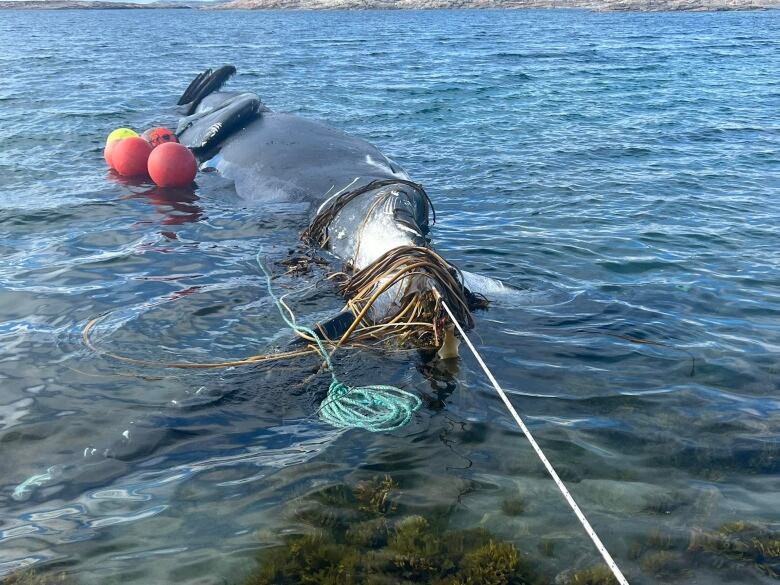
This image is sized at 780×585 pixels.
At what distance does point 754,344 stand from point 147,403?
512 cm

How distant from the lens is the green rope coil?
202 inches

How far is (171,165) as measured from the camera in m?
10.7

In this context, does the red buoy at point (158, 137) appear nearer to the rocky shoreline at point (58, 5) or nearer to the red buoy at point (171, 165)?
the red buoy at point (171, 165)

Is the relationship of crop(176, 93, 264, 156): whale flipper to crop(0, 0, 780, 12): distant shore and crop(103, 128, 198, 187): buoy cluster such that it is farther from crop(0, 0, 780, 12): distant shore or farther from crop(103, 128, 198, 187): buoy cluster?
crop(0, 0, 780, 12): distant shore

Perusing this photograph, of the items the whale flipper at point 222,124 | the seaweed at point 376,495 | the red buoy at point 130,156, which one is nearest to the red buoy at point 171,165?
the red buoy at point 130,156

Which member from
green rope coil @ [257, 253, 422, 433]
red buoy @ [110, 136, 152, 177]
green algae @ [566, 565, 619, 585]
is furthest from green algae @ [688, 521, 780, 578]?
red buoy @ [110, 136, 152, 177]

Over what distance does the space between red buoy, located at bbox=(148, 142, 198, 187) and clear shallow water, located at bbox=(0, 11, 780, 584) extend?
25 centimetres

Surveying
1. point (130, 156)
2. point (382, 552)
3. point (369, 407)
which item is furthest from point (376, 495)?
point (130, 156)

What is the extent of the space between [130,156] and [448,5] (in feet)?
370

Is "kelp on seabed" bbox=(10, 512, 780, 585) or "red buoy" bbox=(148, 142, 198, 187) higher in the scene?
"red buoy" bbox=(148, 142, 198, 187)

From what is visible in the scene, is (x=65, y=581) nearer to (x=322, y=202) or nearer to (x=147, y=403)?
(x=147, y=403)

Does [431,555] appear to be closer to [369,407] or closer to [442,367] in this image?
[369,407]

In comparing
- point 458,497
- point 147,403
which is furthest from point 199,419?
point 458,497

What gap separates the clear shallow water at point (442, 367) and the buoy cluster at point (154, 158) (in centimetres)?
30
